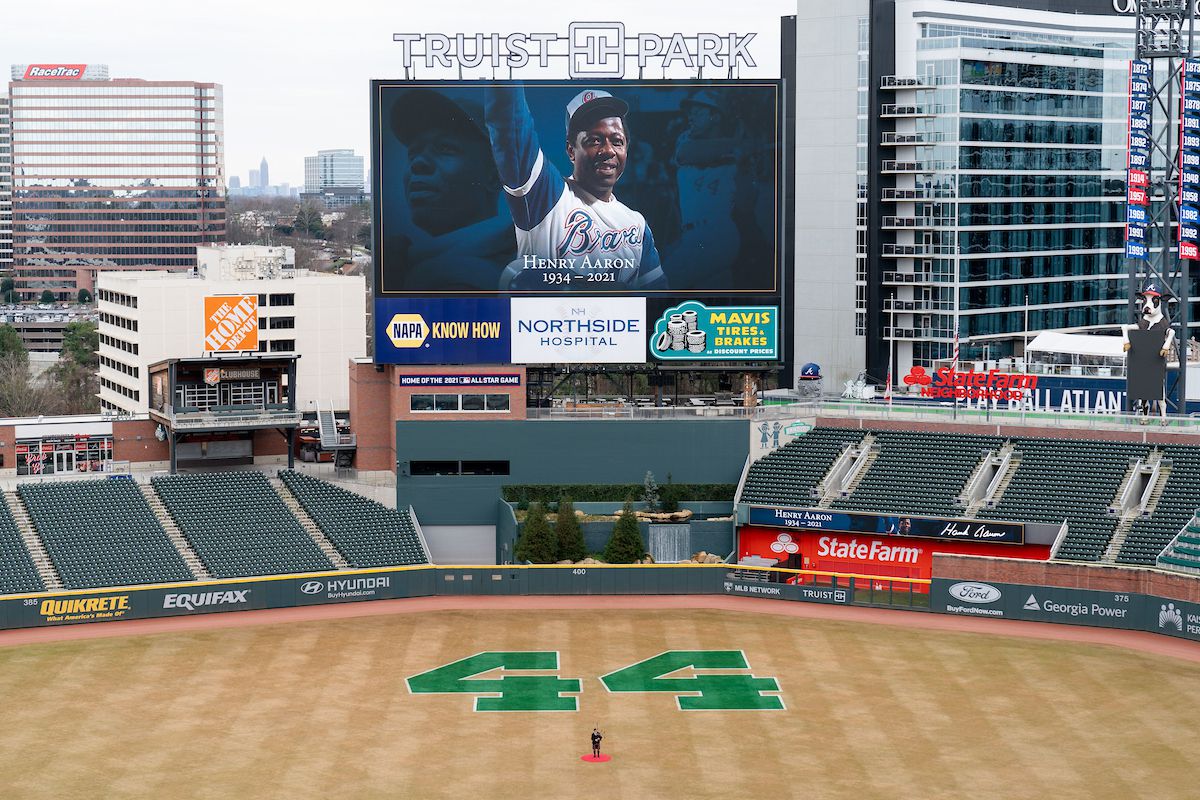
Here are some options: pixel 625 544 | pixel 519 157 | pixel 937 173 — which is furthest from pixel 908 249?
pixel 625 544

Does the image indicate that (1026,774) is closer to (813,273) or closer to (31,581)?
(31,581)

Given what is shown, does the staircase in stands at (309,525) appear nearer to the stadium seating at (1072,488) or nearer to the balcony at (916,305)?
the stadium seating at (1072,488)

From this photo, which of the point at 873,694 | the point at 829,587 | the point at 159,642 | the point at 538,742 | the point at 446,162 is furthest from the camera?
the point at 446,162

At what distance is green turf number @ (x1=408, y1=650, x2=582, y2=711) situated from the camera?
187 feet

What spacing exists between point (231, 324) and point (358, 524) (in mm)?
11653

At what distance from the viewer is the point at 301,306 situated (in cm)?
12456

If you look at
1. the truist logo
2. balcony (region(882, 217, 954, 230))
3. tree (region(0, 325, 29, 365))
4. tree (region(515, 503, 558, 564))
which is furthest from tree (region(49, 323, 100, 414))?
the truist logo

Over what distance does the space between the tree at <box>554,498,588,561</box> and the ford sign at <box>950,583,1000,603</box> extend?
17367 mm

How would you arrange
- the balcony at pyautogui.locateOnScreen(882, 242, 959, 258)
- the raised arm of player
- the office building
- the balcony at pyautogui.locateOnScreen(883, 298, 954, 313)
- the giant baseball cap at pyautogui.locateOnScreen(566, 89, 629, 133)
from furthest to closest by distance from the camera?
the office building < the balcony at pyautogui.locateOnScreen(883, 298, 954, 313) < the balcony at pyautogui.locateOnScreen(882, 242, 959, 258) < the giant baseball cap at pyautogui.locateOnScreen(566, 89, 629, 133) < the raised arm of player

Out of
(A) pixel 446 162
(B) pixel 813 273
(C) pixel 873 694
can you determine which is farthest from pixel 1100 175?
(C) pixel 873 694

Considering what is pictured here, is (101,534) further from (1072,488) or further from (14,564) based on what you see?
(1072,488)

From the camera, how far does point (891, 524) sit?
7456 cm

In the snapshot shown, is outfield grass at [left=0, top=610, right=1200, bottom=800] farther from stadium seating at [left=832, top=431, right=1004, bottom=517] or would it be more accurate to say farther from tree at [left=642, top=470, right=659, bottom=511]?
tree at [left=642, top=470, right=659, bottom=511]

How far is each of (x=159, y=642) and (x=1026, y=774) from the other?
34.3 meters
